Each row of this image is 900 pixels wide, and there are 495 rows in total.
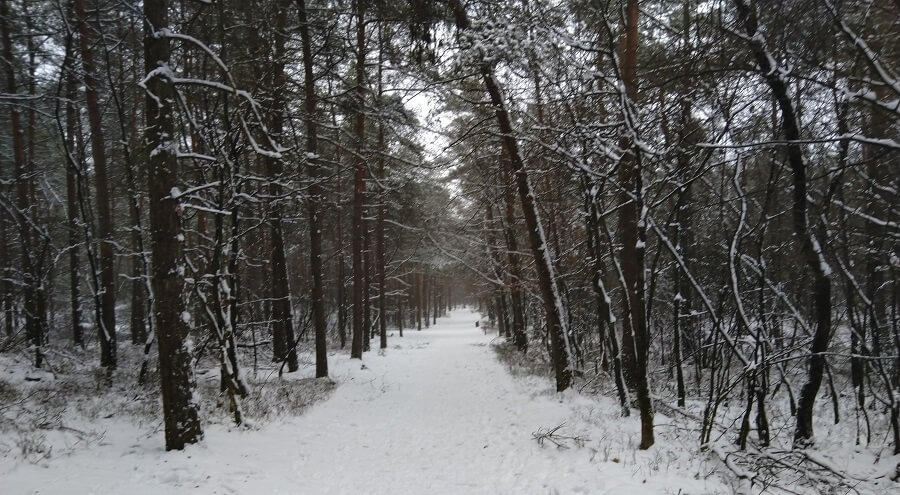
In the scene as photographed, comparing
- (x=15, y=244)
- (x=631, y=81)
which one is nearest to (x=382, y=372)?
(x=631, y=81)

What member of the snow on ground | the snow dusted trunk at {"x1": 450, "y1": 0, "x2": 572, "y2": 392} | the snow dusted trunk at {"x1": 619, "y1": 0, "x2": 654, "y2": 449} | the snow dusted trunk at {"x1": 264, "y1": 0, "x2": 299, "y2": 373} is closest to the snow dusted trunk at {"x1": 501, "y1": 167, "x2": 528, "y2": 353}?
the snow dusted trunk at {"x1": 450, "y1": 0, "x2": 572, "y2": 392}

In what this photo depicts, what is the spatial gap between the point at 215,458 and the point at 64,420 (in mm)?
2735

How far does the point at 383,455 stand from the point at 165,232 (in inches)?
171

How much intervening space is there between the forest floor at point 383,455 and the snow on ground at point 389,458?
0.7 inches

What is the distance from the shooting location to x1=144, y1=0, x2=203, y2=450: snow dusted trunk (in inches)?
243

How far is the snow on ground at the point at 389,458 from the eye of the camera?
18.0 ft

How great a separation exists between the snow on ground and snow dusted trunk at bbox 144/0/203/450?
723 millimetres

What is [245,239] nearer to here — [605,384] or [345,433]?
[345,433]

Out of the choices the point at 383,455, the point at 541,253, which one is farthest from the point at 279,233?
the point at 383,455

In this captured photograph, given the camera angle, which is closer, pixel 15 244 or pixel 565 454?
pixel 565 454

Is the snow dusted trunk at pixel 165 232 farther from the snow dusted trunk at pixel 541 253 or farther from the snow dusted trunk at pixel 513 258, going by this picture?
the snow dusted trunk at pixel 513 258

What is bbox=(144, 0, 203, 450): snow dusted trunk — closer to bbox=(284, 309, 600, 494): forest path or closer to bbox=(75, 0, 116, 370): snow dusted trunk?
bbox=(284, 309, 600, 494): forest path

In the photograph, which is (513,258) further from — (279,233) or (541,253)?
(279,233)

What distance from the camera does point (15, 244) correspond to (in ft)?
62.0
